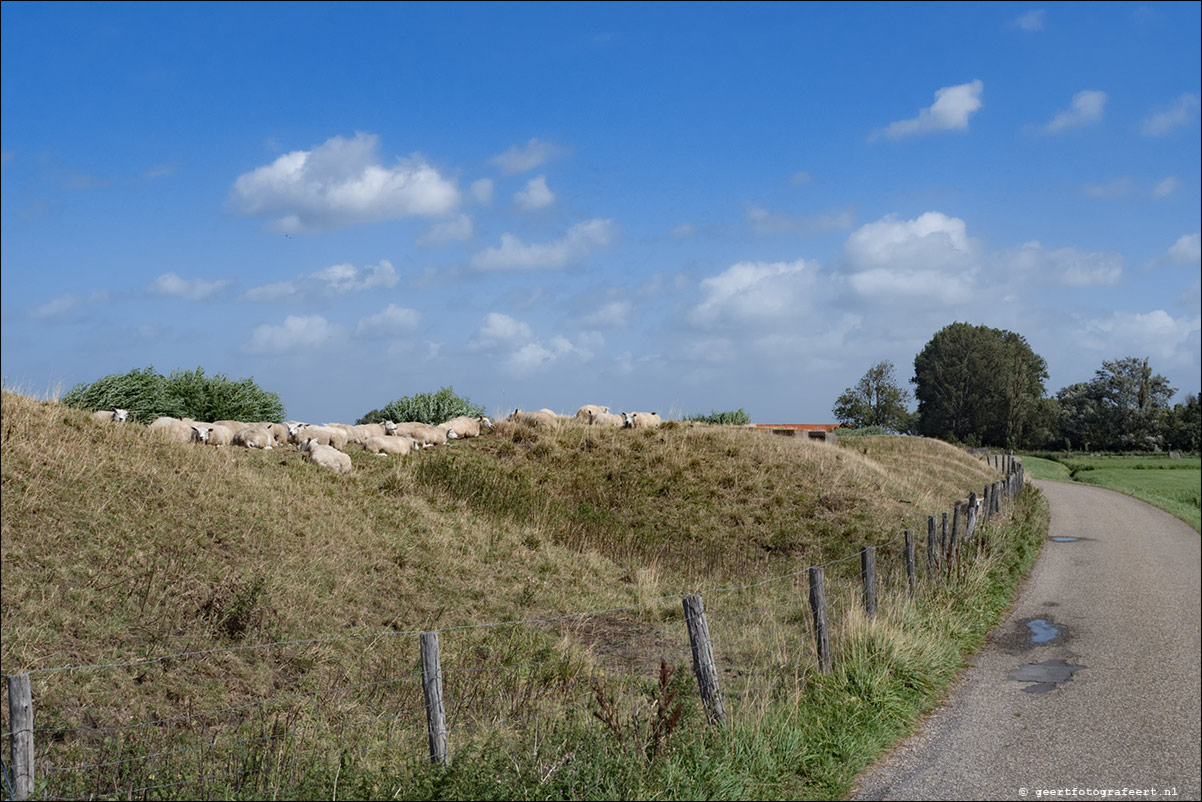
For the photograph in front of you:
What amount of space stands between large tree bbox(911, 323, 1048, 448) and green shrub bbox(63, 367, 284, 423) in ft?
225

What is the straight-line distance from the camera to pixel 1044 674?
10906 mm

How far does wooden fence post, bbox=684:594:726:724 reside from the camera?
24.7 ft

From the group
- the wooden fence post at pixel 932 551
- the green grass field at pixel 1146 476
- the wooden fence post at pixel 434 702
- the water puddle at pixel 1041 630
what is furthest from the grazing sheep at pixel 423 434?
the green grass field at pixel 1146 476

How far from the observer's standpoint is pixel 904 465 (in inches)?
1549

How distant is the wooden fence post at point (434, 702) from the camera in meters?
6.46

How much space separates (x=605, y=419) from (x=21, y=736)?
2512 centimetres

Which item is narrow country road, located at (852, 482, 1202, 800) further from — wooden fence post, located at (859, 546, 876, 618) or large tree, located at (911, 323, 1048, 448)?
large tree, located at (911, 323, 1048, 448)

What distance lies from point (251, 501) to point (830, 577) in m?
11.4

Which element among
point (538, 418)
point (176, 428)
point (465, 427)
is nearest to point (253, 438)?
point (176, 428)

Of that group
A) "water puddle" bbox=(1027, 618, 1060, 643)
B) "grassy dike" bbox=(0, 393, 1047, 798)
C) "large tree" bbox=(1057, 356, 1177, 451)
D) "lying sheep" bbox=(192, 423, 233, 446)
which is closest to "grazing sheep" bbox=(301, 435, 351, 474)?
"grassy dike" bbox=(0, 393, 1047, 798)

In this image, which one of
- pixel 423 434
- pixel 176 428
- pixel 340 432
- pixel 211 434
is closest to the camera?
pixel 176 428

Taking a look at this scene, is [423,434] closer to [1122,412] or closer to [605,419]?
[605,419]

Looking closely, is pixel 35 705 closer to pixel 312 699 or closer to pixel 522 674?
pixel 312 699

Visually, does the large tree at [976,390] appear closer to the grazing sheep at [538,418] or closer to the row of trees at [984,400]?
the row of trees at [984,400]
